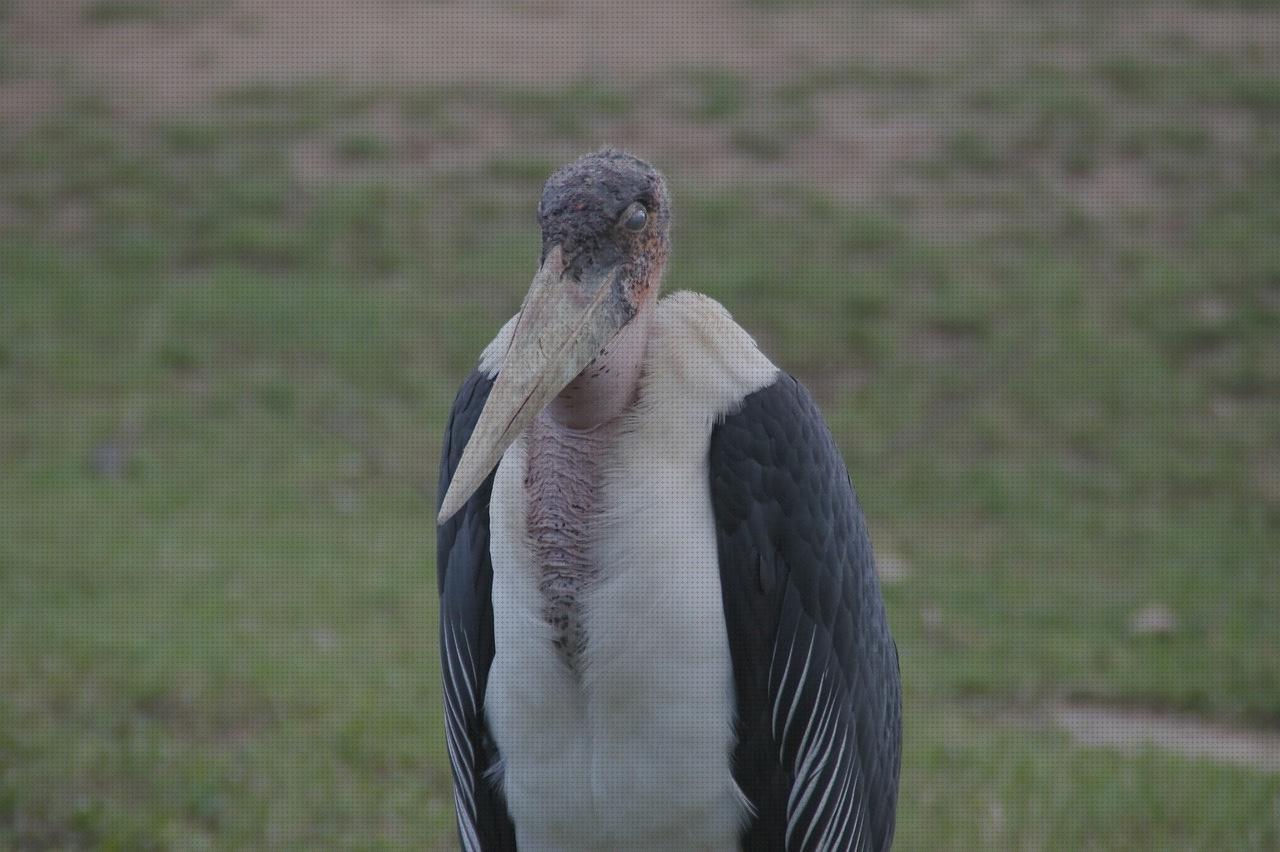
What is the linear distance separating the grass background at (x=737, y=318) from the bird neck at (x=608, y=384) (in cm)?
159

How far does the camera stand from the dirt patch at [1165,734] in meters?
4.52

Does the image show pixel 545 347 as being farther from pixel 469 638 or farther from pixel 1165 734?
pixel 1165 734

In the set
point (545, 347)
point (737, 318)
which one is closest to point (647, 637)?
point (545, 347)

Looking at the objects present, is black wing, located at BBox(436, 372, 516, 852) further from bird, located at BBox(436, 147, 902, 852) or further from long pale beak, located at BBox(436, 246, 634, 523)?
long pale beak, located at BBox(436, 246, 634, 523)

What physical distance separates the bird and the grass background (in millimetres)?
1214

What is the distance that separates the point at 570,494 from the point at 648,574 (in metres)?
0.17

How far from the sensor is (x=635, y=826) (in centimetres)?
257

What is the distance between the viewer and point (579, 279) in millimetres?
2297

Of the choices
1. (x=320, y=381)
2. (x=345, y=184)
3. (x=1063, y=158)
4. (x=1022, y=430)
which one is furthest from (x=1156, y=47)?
(x=320, y=381)

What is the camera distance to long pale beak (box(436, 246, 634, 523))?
2121 millimetres

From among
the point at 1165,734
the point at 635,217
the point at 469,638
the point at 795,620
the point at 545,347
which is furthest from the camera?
the point at 1165,734

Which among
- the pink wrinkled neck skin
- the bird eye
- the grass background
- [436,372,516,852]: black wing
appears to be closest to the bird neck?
the pink wrinkled neck skin

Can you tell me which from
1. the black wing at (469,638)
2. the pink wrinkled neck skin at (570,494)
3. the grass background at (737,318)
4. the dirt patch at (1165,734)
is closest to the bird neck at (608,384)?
the pink wrinkled neck skin at (570,494)

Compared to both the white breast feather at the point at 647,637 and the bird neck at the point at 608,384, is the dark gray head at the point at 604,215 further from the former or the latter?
the white breast feather at the point at 647,637
